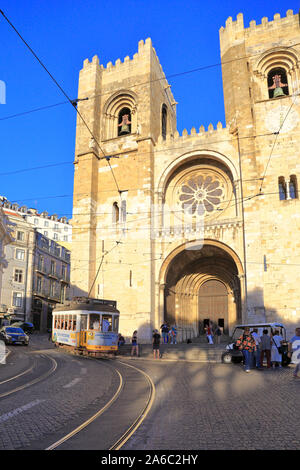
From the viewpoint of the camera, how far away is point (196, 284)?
84.3ft

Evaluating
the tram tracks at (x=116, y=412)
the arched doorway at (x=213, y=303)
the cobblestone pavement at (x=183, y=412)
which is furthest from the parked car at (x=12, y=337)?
the tram tracks at (x=116, y=412)

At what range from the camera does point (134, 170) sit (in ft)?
79.9

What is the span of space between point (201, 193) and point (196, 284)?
6320 mm

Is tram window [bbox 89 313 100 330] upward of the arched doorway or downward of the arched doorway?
downward

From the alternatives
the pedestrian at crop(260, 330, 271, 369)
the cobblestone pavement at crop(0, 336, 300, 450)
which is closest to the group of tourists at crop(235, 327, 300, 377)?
the pedestrian at crop(260, 330, 271, 369)

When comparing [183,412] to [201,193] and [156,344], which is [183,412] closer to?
[156,344]

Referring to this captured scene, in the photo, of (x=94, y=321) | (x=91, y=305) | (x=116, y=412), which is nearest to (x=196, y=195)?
(x=91, y=305)

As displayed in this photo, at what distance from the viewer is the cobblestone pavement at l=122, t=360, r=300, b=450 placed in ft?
13.4

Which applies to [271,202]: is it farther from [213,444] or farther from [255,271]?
[213,444]

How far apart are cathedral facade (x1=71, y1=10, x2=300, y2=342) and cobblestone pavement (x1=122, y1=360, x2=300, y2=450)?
11.1m

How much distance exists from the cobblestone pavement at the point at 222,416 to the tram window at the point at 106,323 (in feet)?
21.5

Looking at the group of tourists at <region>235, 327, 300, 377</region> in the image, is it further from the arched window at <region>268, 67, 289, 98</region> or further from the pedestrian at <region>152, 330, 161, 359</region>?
the arched window at <region>268, 67, 289, 98</region>
